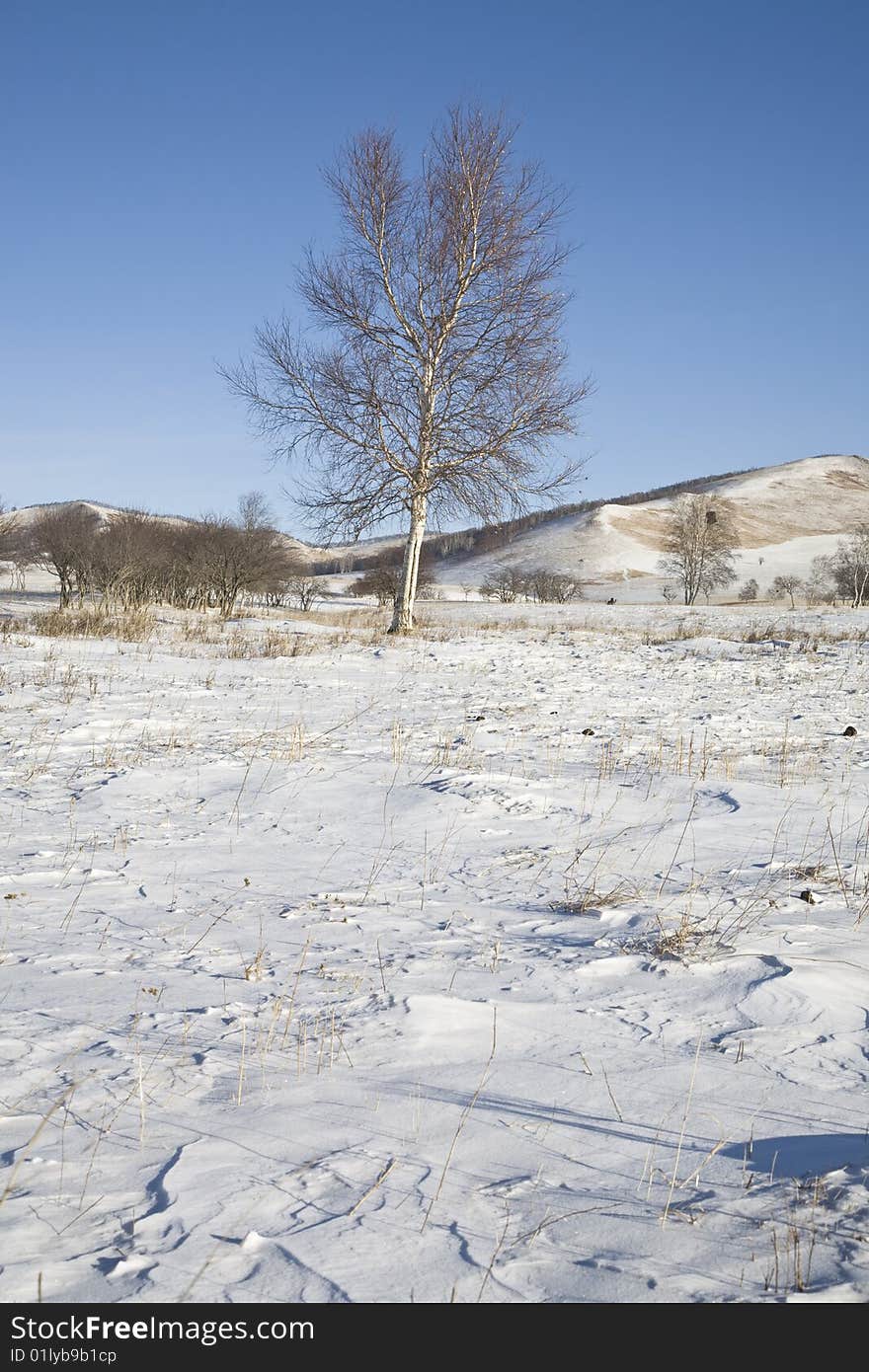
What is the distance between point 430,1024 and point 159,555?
31979 millimetres

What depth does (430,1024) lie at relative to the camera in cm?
247

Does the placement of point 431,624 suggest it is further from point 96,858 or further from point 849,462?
point 849,462

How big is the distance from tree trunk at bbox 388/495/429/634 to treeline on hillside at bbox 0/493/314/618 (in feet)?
29.3

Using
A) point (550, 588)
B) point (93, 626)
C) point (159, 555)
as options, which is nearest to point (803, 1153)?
point (93, 626)

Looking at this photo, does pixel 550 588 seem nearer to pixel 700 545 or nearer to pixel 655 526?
pixel 700 545

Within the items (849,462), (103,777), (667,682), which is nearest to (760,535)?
(849,462)

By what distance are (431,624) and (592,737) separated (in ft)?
44.1

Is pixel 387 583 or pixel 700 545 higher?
pixel 700 545

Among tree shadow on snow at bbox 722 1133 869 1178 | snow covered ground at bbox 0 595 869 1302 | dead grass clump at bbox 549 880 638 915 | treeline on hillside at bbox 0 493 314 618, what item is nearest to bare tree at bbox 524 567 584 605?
treeline on hillside at bbox 0 493 314 618

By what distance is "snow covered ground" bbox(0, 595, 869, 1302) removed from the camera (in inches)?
59.6

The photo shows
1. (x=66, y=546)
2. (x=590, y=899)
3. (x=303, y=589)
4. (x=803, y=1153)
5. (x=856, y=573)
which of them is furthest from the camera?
(x=303, y=589)

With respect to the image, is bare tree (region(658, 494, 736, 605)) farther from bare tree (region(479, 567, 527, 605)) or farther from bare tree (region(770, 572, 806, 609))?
bare tree (region(479, 567, 527, 605))

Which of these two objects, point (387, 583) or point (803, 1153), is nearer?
point (803, 1153)

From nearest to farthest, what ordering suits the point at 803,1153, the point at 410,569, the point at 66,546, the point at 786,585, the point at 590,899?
the point at 803,1153
the point at 590,899
the point at 410,569
the point at 66,546
the point at 786,585
